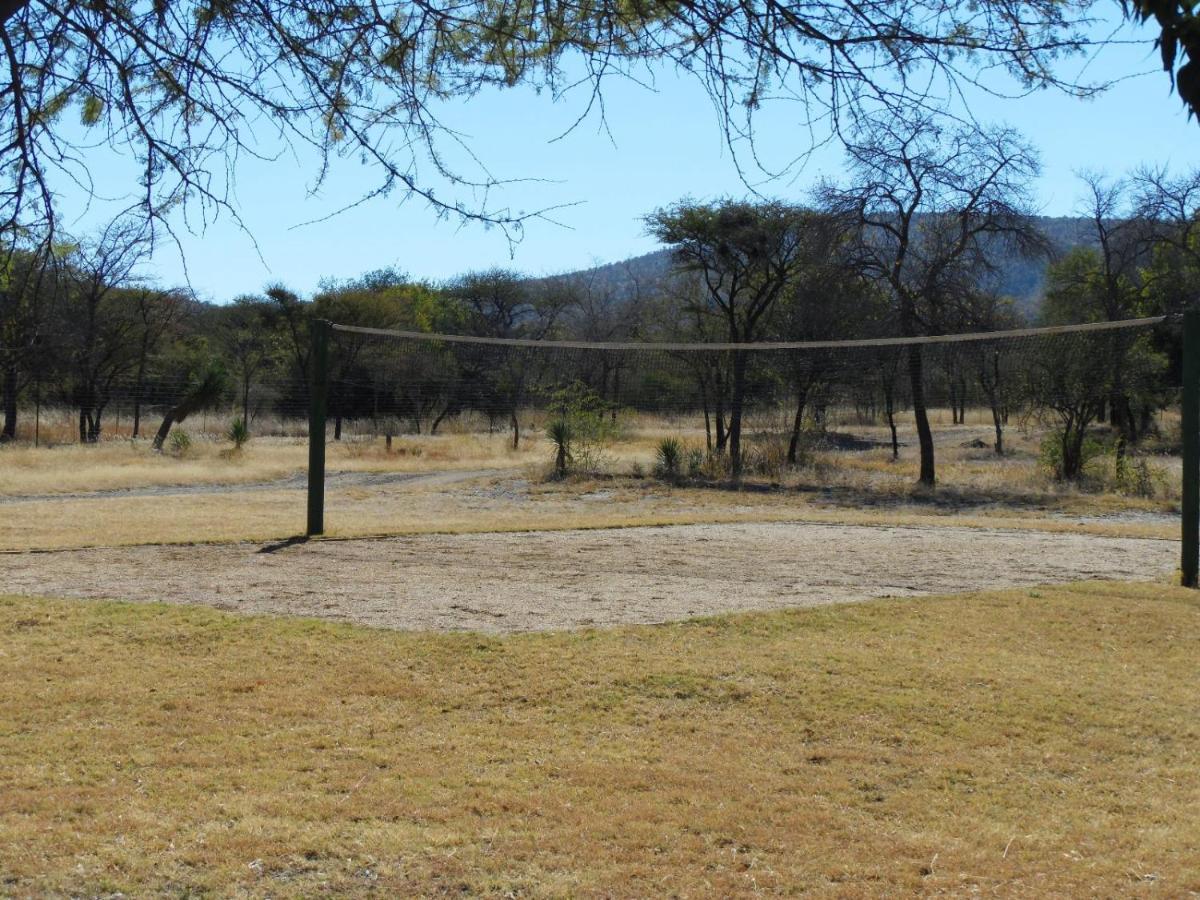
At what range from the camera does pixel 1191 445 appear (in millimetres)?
8992

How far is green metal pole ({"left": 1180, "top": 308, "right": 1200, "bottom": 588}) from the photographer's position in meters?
8.79

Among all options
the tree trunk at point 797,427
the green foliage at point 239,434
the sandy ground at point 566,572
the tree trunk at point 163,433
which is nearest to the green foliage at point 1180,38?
the sandy ground at point 566,572

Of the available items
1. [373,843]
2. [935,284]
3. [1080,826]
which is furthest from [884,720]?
[935,284]

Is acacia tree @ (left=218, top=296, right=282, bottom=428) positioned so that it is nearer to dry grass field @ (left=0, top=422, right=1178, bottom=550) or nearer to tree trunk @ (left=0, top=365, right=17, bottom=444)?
tree trunk @ (left=0, top=365, right=17, bottom=444)

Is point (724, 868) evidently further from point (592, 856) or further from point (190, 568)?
point (190, 568)

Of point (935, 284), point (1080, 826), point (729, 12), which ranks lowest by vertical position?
point (1080, 826)

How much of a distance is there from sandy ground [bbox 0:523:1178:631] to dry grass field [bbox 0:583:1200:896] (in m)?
0.63

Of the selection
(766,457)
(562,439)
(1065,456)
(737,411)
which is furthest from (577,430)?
(1065,456)

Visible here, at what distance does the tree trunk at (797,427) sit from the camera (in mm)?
19766

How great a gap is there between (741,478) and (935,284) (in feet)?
17.7

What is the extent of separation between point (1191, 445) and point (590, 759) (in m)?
6.70

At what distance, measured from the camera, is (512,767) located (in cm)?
428

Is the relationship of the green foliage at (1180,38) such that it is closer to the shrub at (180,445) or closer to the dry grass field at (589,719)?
the dry grass field at (589,719)

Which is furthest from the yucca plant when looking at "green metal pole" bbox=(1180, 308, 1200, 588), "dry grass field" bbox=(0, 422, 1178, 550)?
"green metal pole" bbox=(1180, 308, 1200, 588)
